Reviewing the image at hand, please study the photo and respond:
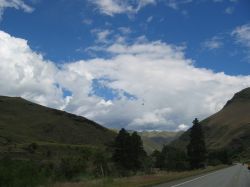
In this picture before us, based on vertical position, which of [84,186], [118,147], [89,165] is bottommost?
[84,186]

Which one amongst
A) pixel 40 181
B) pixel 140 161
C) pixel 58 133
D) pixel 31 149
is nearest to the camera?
pixel 40 181

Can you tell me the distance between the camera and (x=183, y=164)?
3501 inches

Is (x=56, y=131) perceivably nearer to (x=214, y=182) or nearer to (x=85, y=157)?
(x=85, y=157)

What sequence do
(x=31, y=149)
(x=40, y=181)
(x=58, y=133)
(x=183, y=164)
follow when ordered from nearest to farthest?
(x=40, y=181) → (x=183, y=164) → (x=31, y=149) → (x=58, y=133)

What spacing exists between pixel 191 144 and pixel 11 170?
68.6 m

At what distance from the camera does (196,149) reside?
8800cm

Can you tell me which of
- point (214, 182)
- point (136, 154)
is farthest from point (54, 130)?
point (214, 182)

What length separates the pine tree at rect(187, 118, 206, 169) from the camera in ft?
287

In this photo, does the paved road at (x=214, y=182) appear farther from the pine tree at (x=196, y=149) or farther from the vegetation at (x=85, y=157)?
the pine tree at (x=196, y=149)

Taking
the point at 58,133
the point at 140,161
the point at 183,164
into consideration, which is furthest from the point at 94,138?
the point at 140,161

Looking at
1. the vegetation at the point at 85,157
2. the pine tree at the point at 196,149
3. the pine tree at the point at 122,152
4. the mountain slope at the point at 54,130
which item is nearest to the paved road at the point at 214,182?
the vegetation at the point at 85,157

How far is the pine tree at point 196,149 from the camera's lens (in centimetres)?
8756


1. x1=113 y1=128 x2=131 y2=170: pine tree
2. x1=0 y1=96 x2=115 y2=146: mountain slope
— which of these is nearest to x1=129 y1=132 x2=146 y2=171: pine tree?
x1=113 y1=128 x2=131 y2=170: pine tree

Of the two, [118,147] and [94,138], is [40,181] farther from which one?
[94,138]
